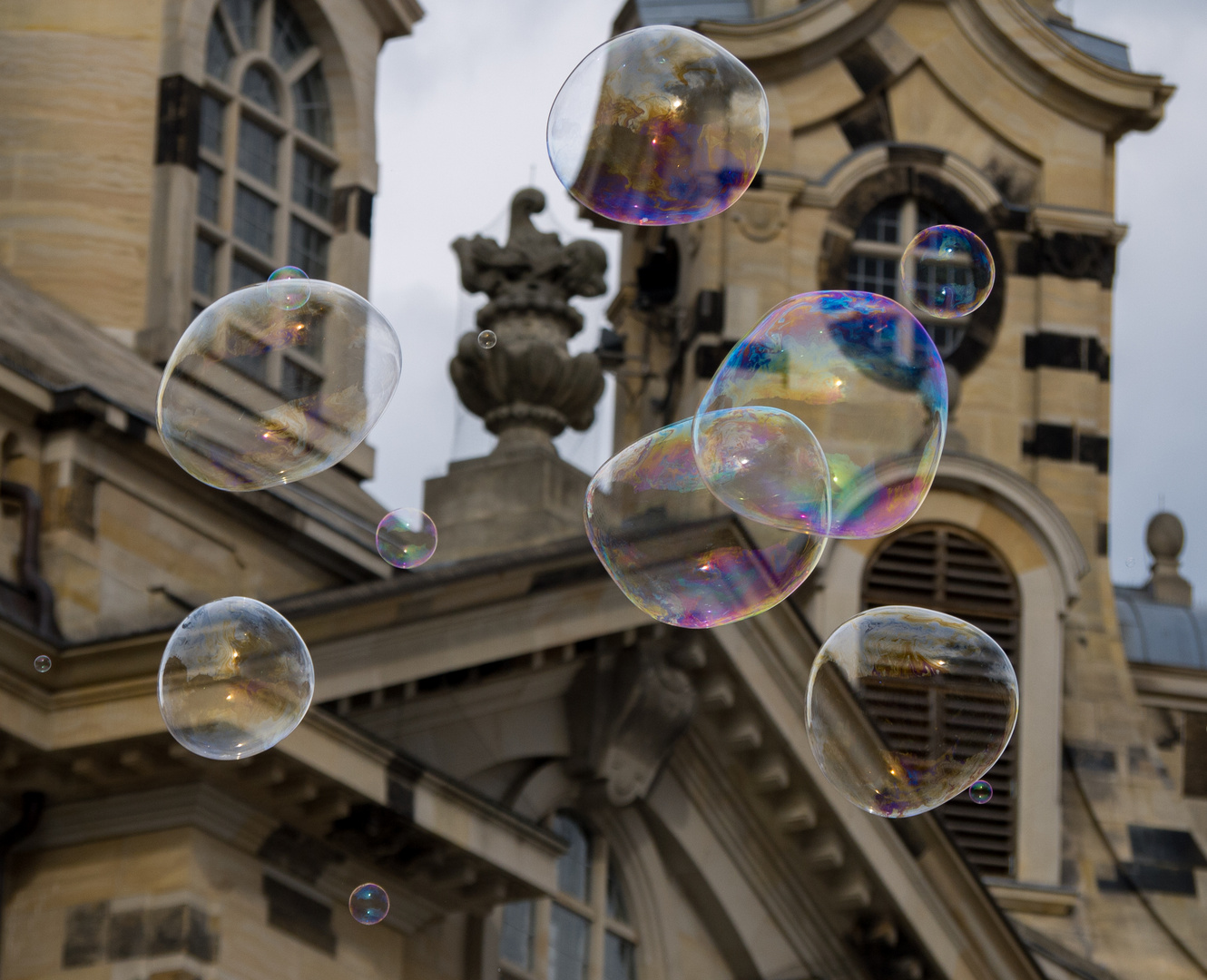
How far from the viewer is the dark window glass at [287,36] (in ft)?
89.9

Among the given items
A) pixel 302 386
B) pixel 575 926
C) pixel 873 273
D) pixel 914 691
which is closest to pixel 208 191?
pixel 575 926

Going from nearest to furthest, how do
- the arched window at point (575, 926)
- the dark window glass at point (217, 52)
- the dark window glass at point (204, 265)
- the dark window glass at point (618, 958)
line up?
the arched window at point (575, 926)
the dark window glass at point (618, 958)
the dark window glass at point (204, 265)
the dark window glass at point (217, 52)

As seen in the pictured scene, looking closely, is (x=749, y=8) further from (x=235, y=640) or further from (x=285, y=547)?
(x=235, y=640)

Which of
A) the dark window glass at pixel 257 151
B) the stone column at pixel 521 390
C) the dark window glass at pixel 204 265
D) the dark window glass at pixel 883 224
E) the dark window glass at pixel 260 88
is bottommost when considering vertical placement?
the stone column at pixel 521 390

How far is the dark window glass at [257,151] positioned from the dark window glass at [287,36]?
0.84 metres

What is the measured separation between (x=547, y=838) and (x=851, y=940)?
15.2 feet

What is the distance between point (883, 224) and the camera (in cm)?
3419

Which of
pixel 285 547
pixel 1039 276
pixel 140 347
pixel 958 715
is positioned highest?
pixel 1039 276

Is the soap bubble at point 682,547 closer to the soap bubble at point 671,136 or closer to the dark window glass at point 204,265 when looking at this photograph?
the soap bubble at point 671,136

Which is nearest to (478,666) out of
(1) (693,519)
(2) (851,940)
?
(2) (851,940)

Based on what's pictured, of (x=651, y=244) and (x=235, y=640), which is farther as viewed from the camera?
(x=651, y=244)

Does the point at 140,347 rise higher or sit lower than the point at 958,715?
higher

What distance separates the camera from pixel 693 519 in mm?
14180

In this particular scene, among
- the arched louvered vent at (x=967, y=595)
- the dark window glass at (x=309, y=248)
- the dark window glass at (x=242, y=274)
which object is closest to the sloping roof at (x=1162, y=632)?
the arched louvered vent at (x=967, y=595)
